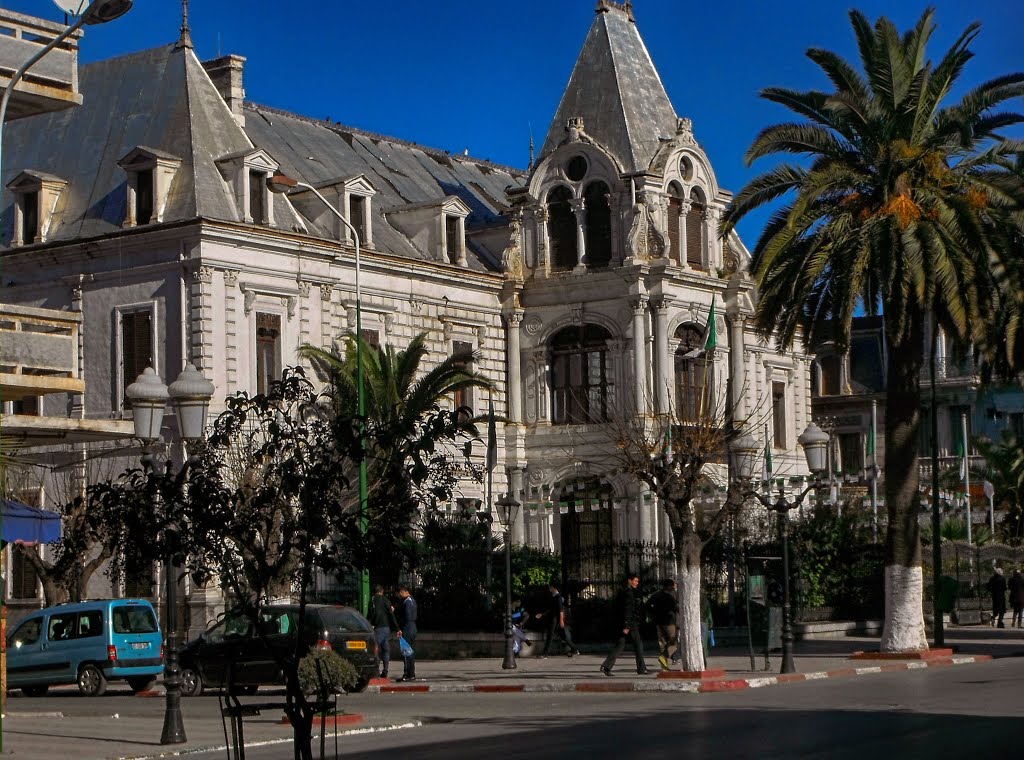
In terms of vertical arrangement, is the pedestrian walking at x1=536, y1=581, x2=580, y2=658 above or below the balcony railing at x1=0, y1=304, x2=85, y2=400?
below

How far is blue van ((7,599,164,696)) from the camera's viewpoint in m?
30.8

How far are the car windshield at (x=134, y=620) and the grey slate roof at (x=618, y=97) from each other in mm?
23338

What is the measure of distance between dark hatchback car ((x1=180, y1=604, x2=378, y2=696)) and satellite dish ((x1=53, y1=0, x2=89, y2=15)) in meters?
10.6

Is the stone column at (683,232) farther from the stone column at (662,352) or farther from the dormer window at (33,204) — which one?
the dormer window at (33,204)

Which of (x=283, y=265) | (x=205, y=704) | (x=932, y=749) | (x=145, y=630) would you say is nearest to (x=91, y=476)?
(x=283, y=265)

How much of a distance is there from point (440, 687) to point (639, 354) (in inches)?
816

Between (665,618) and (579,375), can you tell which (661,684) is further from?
(579,375)

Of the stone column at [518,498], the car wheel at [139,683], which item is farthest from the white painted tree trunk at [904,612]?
the stone column at [518,498]

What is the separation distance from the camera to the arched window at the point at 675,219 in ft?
164

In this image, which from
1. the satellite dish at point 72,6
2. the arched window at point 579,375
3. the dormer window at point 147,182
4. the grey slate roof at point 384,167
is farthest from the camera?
the grey slate roof at point 384,167

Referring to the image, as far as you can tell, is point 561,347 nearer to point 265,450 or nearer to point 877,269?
point 877,269

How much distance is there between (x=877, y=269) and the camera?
30797 millimetres

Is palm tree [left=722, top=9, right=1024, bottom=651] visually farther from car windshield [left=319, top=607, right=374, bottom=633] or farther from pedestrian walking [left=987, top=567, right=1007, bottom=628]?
pedestrian walking [left=987, top=567, right=1007, bottom=628]

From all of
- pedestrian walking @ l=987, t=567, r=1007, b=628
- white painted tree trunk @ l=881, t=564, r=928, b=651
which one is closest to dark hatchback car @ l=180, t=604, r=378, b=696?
white painted tree trunk @ l=881, t=564, r=928, b=651
